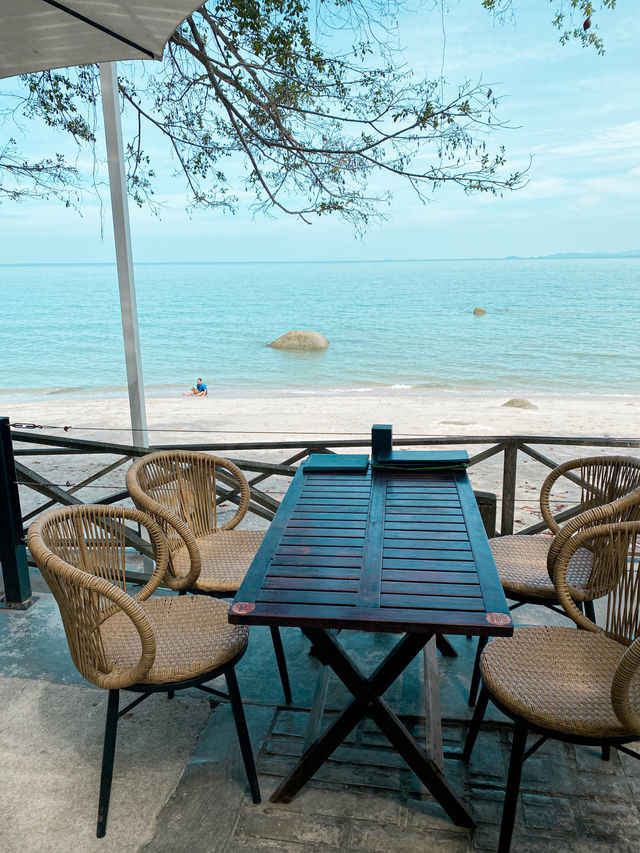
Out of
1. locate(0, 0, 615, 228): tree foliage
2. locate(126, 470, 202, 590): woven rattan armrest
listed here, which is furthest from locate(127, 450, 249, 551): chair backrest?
locate(0, 0, 615, 228): tree foliage

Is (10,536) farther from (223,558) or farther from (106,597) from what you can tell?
(106,597)

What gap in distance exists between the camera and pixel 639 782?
1.91 m

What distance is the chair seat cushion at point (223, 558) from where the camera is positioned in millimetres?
2369

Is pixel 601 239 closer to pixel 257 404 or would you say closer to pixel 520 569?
pixel 257 404

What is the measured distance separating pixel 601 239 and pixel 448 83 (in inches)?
365

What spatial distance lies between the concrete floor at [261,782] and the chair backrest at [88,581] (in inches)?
16.5

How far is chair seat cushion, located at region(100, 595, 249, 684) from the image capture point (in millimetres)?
1807

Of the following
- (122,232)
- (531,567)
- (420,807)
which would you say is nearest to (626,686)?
(420,807)

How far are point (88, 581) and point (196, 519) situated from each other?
1120 mm

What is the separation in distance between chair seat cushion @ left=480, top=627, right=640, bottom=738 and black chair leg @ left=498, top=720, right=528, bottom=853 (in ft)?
0.20

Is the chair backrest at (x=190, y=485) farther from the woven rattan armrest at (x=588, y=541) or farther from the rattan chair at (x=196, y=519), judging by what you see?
the woven rattan armrest at (x=588, y=541)

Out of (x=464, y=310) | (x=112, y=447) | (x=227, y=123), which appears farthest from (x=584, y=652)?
(x=464, y=310)

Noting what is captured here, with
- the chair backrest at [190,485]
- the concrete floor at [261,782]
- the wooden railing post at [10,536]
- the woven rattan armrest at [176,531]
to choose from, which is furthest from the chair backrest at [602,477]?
the wooden railing post at [10,536]

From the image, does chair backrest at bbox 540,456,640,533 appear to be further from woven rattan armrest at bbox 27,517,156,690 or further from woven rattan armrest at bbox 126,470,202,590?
woven rattan armrest at bbox 27,517,156,690
